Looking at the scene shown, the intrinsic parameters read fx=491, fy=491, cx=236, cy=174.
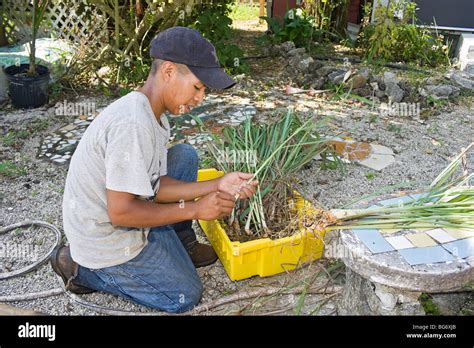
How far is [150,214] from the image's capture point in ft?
6.48

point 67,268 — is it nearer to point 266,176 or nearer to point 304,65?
point 266,176

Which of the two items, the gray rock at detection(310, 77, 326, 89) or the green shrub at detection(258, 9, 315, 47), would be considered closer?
the gray rock at detection(310, 77, 326, 89)

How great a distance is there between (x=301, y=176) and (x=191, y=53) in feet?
6.14

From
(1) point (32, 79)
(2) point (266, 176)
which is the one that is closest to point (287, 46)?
(1) point (32, 79)

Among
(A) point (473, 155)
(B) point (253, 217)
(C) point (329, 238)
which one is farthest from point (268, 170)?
(A) point (473, 155)

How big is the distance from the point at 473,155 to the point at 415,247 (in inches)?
99.6

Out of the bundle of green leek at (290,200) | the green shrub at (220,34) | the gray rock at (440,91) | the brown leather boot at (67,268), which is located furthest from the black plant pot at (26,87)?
the gray rock at (440,91)

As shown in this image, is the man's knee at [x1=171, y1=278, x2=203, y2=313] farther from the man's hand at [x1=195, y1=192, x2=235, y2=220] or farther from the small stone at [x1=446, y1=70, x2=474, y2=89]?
the small stone at [x1=446, y1=70, x2=474, y2=89]

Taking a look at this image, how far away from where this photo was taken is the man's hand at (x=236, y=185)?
2.17 meters

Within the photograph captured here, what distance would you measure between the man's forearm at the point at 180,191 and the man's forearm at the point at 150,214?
200mm

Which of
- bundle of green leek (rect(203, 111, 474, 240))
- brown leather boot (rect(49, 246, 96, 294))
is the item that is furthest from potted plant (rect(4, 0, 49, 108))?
brown leather boot (rect(49, 246, 96, 294))

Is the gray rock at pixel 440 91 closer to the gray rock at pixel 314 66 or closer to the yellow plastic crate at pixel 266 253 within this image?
the gray rock at pixel 314 66

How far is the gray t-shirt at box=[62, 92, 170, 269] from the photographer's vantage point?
184cm

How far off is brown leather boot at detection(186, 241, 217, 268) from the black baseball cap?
3.55ft
